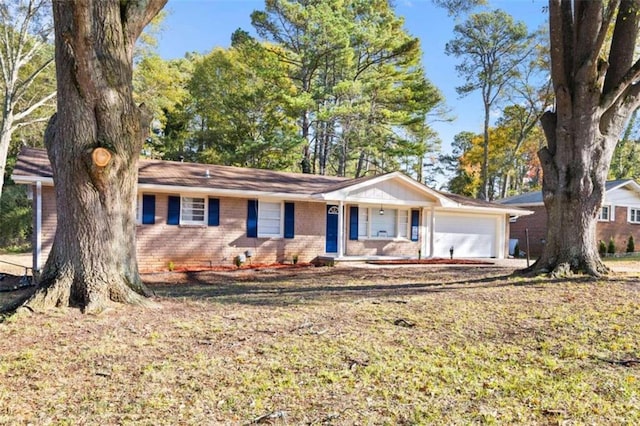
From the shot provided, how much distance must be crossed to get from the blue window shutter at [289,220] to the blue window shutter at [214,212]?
7.83ft

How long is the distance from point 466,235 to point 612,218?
10.4 m

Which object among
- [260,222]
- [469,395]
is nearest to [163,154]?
[260,222]

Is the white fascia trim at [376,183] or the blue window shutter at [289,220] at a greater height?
the white fascia trim at [376,183]

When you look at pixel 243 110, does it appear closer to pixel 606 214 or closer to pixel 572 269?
pixel 606 214

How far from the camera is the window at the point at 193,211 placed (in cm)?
1360

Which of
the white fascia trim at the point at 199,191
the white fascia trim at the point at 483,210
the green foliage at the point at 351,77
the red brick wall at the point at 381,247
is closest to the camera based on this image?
the white fascia trim at the point at 199,191

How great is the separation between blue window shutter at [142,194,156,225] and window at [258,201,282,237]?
11.1ft

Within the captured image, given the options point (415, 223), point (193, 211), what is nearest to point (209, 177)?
point (193, 211)

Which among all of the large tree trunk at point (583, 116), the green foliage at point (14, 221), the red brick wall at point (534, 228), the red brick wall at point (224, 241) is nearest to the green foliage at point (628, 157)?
the red brick wall at point (534, 228)

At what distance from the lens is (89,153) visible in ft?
20.1

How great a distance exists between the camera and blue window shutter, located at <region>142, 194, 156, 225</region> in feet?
42.4

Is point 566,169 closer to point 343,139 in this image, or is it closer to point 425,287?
point 425,287

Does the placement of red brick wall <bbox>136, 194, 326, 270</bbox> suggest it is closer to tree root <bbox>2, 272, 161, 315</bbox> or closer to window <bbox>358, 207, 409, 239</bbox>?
window <bbox>358, 207, 409, 239</bbox>

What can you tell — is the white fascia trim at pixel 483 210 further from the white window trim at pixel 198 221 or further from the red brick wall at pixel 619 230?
the white window trim at pixel 198 221
